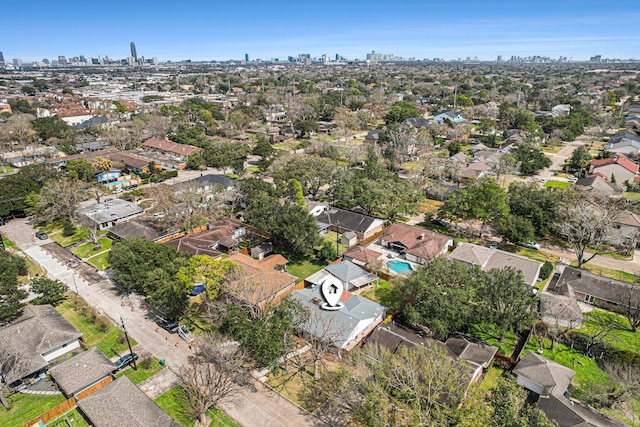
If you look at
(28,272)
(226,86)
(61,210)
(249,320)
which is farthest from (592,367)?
(226,86)

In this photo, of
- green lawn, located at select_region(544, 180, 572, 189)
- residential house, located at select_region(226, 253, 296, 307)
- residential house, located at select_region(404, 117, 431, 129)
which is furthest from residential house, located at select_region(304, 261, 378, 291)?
residential house, located at select_region(404, 117, 431, 129)

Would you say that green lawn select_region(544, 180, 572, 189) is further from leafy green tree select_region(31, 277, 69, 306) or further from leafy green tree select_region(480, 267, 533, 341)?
leafy green tree select_region(31, 277, 69, 306)

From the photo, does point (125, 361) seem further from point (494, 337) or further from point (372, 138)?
point (372, 138)

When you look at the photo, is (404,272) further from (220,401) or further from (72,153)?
(72,153)

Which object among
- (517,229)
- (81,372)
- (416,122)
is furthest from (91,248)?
(416,122)

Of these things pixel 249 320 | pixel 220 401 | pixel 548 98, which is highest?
pixel 548 98

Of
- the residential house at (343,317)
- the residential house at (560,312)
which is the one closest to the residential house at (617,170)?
the residential house at (560,312)

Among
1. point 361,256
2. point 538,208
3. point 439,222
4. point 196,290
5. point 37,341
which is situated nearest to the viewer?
point 37,341

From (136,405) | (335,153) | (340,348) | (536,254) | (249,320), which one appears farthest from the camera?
(335,153)
